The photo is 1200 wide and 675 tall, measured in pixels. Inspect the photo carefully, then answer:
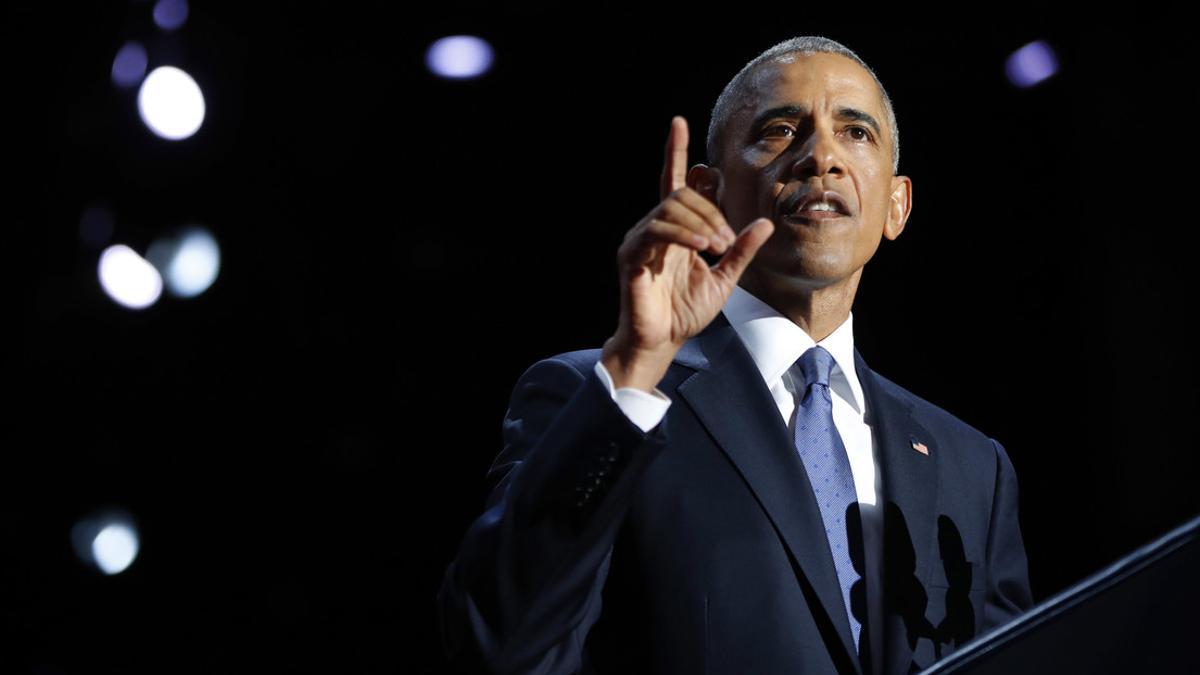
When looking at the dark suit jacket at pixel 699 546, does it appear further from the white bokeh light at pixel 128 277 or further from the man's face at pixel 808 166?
the white bokeh light at pixel 128 277

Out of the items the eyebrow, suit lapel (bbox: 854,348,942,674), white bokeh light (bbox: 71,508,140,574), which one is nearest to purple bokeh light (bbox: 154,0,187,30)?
white bokeh light (bbox: 71,508,140,574)

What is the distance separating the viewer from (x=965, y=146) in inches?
108

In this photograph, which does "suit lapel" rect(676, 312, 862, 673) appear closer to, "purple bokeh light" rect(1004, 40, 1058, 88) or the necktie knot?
the necktie knot

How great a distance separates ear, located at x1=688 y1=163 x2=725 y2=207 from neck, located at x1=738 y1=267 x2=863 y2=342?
0.44 feet

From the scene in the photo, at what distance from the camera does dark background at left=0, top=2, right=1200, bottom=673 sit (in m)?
2.55

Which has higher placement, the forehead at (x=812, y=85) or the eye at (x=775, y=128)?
the forehead at (x=812, y=85)

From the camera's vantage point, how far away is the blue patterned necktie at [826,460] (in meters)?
1.36

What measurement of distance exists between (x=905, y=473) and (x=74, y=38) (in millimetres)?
1960

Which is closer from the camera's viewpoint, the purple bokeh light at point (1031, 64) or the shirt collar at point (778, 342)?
the shirt collar at point (778, 342)

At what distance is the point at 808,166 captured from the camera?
1527 millimetres

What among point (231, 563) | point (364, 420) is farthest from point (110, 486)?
point (364, 420)

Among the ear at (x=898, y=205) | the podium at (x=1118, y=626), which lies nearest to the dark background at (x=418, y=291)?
the ear at (x=898, y=205)

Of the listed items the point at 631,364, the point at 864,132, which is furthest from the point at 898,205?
the point at 631,364

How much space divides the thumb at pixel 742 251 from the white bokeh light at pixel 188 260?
173 cm
